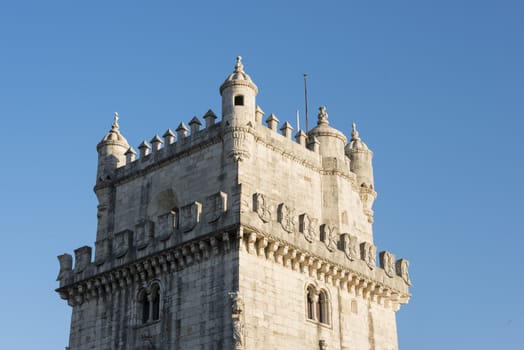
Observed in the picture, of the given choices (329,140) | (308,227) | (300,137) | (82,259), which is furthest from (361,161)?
(82,259)

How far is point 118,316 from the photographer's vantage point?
43.5m

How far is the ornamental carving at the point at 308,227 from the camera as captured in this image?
138 feet

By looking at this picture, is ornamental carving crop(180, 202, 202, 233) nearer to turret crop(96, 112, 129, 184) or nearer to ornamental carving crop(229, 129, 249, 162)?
ornamental carving crop(229, 129, 249, 162)

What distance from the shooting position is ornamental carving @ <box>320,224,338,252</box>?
142 feet

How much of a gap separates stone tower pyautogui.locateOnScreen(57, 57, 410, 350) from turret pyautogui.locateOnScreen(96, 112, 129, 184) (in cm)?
8

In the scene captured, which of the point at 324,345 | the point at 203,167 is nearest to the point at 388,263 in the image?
the point at 324,345

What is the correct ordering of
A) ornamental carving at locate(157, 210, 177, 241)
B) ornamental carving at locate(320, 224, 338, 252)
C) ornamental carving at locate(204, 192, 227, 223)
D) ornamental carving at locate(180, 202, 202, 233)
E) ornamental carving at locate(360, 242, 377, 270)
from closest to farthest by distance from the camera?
ornamental carving at locate(204, 192, 227, 223)
ornamental carving at locate(180, 202, 202, 233)
ornamental carving at locate(157, 210, 177, 241)
ornamental carving at locate(320, 224, 338, 252)
ornamental carving at locate(360, 242, 377, 270)

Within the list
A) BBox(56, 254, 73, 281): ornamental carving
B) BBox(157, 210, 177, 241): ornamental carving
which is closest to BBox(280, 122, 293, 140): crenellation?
BBox(157, 210, 177, 241): ornamental carving

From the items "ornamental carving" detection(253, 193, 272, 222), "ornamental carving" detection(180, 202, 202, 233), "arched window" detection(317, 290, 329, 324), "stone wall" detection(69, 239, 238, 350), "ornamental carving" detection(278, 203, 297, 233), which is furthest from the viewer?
"arched window" detection(317, 290, 329, 324)

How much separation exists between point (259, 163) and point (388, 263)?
30.4 ft

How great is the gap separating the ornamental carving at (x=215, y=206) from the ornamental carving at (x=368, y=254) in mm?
8998

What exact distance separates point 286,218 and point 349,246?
470 centimetres

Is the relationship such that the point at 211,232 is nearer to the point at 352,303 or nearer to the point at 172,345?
the point at 172,345

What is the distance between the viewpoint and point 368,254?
45.7m
